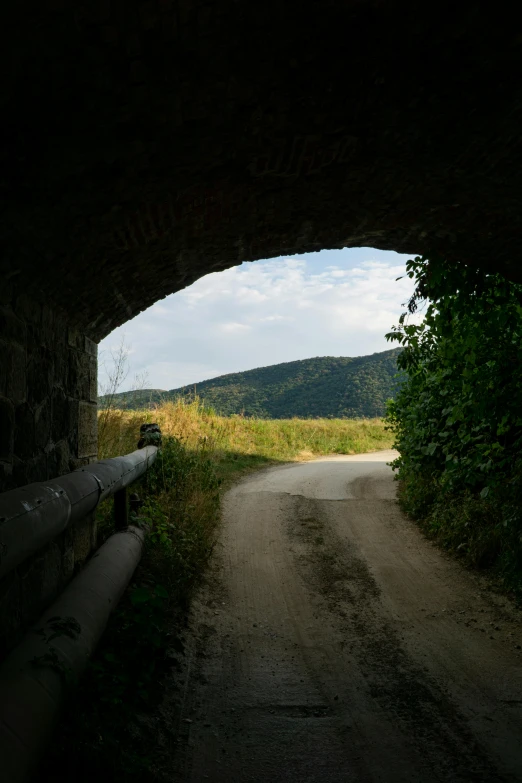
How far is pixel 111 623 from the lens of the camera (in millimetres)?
3848

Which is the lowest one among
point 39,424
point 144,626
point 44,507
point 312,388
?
point 144,626

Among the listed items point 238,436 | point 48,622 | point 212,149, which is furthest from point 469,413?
point 238,436

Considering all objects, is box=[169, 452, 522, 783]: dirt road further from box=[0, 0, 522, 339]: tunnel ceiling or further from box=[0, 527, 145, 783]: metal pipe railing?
box=[0, 0, 522, 339]: tunnel ceiling

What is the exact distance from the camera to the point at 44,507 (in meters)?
2.74

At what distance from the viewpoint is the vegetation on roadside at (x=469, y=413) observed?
16.5ft

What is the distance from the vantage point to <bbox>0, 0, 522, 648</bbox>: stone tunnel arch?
215cm

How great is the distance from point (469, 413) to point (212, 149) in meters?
4.50

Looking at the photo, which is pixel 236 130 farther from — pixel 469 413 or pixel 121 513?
pixel 469 413

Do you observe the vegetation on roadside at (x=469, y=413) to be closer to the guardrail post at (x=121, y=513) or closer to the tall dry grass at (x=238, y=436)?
the guardrail post at (x=121, y=513)

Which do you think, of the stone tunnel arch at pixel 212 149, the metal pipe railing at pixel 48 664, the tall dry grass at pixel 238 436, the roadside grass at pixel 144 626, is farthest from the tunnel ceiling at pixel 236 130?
the tall dry grass at pixel 238 436

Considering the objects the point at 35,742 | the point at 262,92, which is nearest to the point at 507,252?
the point at 262,92

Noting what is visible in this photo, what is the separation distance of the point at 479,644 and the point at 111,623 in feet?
9.72

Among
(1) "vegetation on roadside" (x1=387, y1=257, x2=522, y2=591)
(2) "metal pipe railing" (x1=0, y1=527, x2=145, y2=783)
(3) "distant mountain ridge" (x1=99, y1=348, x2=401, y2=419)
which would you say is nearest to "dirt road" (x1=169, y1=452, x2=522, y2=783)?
(1) "vegetation on roadside" (x1=387, y1=257, x2=522, y2=591)

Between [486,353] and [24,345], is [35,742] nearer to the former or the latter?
[24,345]
